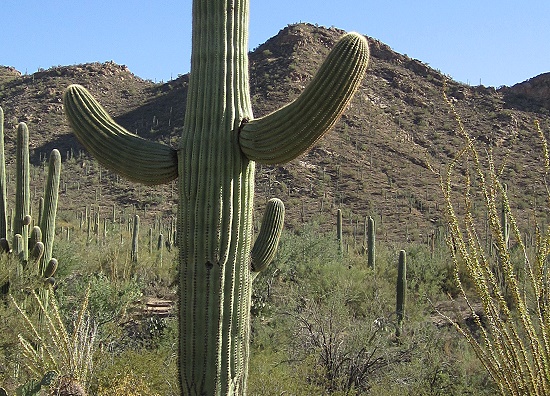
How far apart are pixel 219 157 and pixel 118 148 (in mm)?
740

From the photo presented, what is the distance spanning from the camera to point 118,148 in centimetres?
447

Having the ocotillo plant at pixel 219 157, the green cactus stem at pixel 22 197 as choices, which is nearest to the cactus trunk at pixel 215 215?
the ocotillo plant at pixel 219 157

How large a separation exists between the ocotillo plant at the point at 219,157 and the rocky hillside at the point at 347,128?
25.8m

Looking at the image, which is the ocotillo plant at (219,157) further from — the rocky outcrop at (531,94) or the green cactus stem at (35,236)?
the rocky outcrop at (531,94)

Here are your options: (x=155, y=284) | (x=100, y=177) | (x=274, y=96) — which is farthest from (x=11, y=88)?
(x=155, y=284)

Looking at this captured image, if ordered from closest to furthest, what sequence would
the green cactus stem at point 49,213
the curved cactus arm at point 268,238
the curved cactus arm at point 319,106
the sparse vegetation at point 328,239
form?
the curved cactus arm at point 319,106, the curved cactus arm at point 268,238, the sparse vegetation at point 328,239, the green cactus stem at point 49,213

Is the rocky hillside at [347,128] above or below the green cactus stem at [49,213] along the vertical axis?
above

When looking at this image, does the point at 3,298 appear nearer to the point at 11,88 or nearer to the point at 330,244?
the point at 330,244

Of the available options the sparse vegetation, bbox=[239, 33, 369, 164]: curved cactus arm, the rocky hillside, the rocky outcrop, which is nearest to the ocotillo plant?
bbox=[239, 33, 369, 164]: curved cactus arm

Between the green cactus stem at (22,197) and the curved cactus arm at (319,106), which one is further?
the green cactus stem at (22,197)

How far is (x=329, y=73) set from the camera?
3807 millimetres

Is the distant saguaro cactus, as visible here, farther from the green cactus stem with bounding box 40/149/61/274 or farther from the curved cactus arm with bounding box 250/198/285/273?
the curved cactus arm with bounding box 250/198/285/273

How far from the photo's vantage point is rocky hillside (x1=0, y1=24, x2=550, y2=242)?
33.9 metres

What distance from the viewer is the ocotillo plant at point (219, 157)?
389 cm
